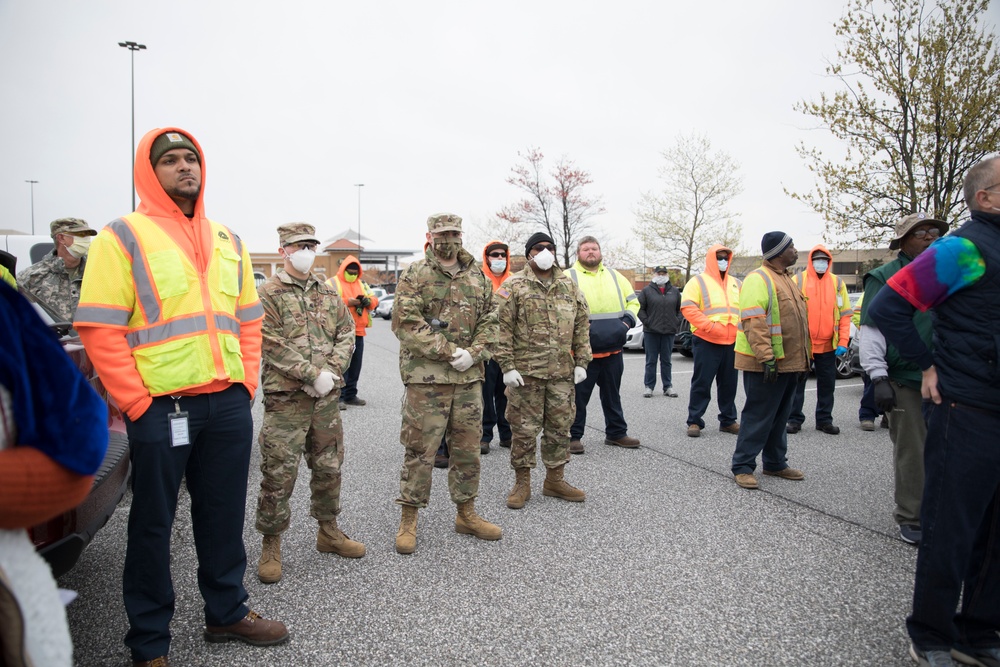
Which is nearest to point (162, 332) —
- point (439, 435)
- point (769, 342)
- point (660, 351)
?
point (439, 435)

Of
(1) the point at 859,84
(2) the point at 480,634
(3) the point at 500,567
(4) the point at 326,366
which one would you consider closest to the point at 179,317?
(4) the point at 326,366

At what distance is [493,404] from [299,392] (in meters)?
3.26

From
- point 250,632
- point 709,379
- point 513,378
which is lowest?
point 250,632

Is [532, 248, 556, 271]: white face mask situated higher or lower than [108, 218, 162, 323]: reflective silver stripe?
higher

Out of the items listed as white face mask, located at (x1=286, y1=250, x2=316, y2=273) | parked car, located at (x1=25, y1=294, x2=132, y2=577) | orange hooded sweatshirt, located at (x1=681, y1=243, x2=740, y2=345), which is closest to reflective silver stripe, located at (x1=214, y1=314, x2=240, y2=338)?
parked car, located at (x1=25, y1=294, x2=132, y2=577)

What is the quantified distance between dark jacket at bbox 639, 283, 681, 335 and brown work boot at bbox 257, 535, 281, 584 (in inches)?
273

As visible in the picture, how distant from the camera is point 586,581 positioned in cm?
340

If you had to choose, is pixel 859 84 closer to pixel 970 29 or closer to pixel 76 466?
pixel 970 29

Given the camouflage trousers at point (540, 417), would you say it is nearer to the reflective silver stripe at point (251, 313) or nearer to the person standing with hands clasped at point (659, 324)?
the reflective silver stripe at point (251, 313)

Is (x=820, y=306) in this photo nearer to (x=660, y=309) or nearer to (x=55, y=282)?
(x=660, y=309)

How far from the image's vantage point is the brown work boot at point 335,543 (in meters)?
3.77

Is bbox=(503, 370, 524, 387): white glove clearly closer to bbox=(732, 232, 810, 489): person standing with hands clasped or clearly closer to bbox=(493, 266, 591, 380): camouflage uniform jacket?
bbox=(493, 266, 591, 380): camouflage uniform jacket

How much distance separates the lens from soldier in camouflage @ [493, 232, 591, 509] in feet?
15.4

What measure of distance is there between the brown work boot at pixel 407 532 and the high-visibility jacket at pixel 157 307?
170 cm
